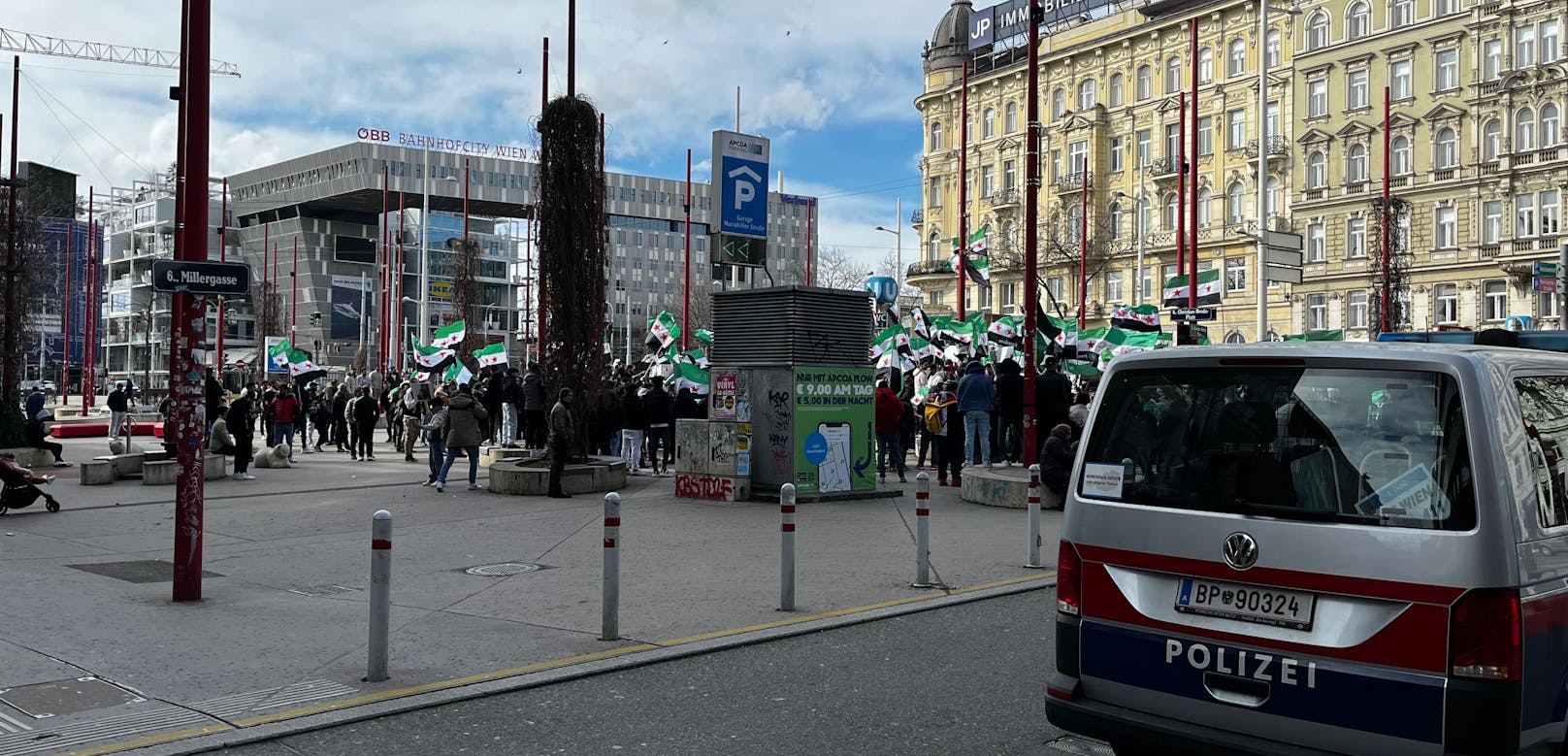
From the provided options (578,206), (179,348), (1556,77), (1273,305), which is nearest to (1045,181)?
(1273,305)

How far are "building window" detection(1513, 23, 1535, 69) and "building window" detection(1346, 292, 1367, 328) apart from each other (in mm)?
11327

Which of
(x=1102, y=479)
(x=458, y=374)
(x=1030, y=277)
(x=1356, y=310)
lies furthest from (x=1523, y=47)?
(x=1102, y=479)

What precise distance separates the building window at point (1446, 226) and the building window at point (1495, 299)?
8.08 ft

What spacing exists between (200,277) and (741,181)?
11.8 m

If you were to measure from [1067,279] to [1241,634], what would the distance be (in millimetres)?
72231

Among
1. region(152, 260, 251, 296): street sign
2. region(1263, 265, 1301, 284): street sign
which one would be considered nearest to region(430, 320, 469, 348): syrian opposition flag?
region(1263, 265, 1301, 284): street sign

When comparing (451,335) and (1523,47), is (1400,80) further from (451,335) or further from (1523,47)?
(451,335)

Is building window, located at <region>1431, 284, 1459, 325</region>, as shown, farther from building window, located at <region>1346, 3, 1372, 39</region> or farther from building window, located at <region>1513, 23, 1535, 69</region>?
building window, located at <region>1346, 3, 1372, 39</region>

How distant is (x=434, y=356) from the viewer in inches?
1123

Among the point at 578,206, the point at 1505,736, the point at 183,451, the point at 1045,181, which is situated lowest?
the point at 1505,736

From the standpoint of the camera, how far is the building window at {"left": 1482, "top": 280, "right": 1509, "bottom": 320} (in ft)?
177

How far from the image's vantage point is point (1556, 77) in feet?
170

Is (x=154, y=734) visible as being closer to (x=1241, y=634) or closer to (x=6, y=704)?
(x=6, y=704)

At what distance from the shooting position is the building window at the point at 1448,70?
184 feet
